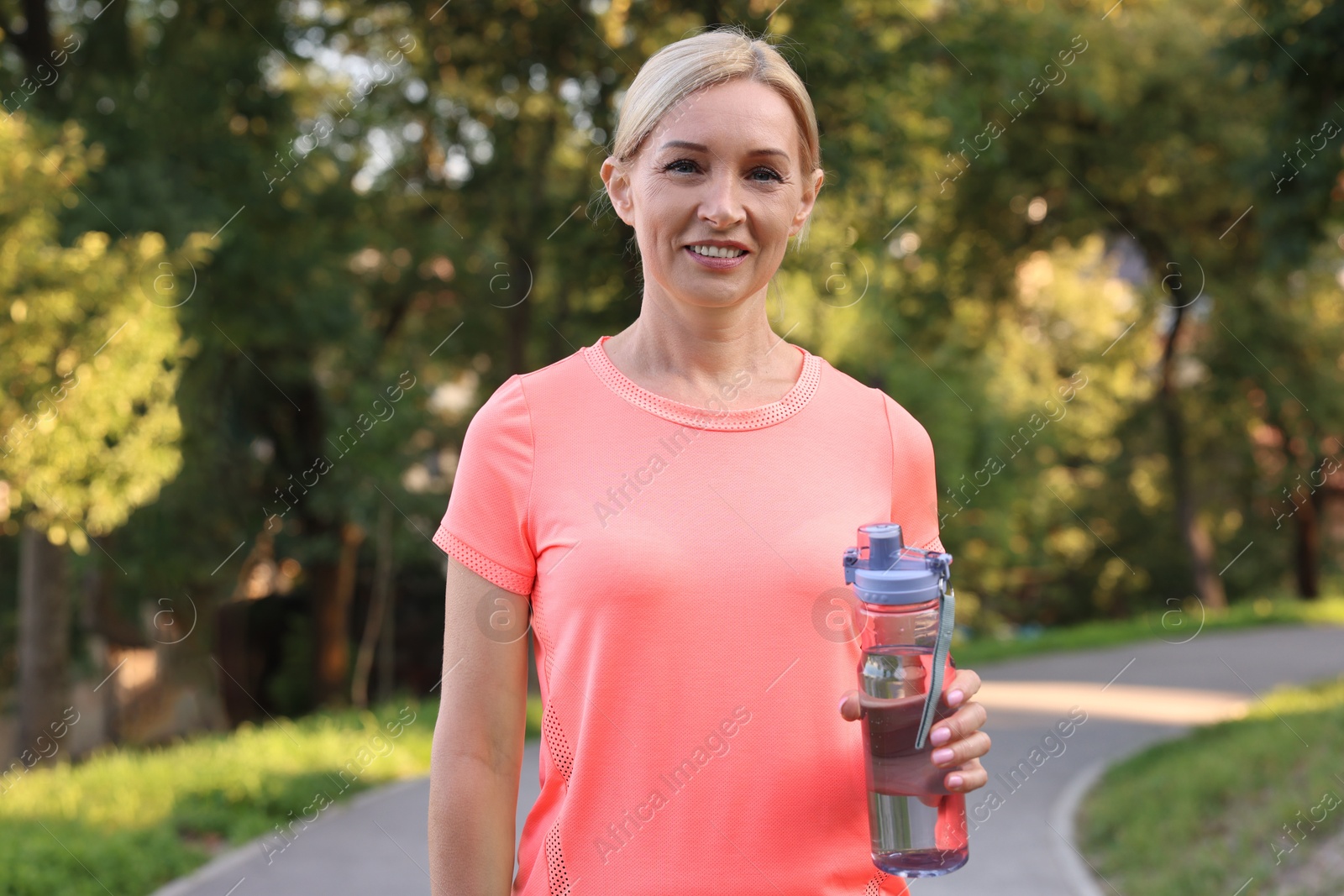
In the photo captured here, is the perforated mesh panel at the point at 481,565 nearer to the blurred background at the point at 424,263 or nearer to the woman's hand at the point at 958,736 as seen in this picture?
the woman's hand at the point at 958,736

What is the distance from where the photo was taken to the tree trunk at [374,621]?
1886 cm

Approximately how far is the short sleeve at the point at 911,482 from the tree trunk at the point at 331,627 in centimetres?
1750

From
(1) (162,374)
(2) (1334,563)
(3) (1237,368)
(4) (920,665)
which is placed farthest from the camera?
(2) (1334,563)

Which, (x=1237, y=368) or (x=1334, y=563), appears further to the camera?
(x=1334, y=563)

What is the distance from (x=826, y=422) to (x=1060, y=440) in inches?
1180

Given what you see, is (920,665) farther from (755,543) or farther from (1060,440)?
(1060,440)

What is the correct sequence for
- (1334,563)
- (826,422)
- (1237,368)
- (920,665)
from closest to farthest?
(920,665), (826,422), (1237,368), (1334,563)

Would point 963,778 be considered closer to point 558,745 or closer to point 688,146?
point 558,745

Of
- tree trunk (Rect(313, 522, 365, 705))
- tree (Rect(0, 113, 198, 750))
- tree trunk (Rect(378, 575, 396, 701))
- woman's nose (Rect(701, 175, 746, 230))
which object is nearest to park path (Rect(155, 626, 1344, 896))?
tree (Rect(0, 113, 198, 750))

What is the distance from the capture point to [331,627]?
19281 millimetres

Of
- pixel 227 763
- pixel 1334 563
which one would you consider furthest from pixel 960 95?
pixel 1334 563

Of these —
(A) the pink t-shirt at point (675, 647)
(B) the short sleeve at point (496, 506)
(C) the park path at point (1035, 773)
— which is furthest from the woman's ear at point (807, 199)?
(C) the park path at point (1035, 773)

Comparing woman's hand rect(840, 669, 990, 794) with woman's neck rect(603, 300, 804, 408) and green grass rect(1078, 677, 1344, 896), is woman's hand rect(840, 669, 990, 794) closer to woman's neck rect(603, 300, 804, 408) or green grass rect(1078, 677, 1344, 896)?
woman's neck rect(603, 300, 804, 408)

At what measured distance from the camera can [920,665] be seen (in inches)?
64.6
